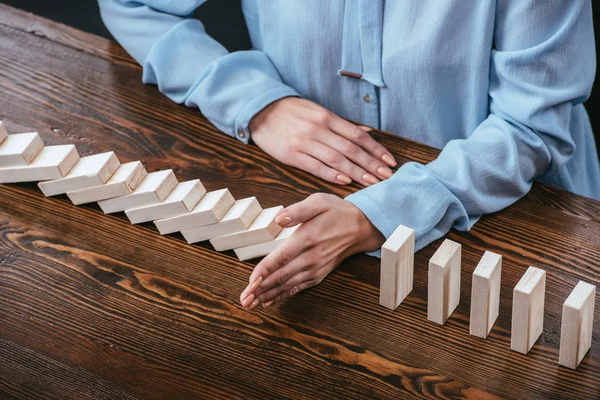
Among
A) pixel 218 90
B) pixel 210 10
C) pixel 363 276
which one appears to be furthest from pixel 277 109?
pixel 210 10

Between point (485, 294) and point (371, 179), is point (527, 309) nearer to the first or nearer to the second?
point (485, 294)

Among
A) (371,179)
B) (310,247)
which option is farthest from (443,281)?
(371,179)

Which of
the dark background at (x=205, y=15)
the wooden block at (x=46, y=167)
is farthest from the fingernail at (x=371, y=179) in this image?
the dark background at (x=205, y=15)

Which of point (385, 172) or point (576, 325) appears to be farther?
point (385, 172)

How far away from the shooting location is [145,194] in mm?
1088

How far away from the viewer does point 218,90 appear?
4.28ft

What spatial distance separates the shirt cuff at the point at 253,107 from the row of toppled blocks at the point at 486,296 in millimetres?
393

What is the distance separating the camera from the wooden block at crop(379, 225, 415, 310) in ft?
3.05

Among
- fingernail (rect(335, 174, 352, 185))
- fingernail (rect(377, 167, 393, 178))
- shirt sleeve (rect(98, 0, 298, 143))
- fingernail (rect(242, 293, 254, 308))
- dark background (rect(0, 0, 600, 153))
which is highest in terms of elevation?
shirt sleeve (rect(98, 0, 298, 143))

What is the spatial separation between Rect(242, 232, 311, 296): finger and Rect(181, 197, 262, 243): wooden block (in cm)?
7

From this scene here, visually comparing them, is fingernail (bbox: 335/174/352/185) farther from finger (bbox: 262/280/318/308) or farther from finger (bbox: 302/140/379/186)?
finger (bbox: 262/280/318/308)

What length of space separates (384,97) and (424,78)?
0.09m

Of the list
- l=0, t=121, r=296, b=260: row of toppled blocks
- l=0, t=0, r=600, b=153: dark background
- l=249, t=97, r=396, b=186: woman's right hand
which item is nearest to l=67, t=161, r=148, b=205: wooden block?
l=0, t=121, r=296, b=260: row of toppled blocks

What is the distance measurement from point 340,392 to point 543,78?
1.78 feet
